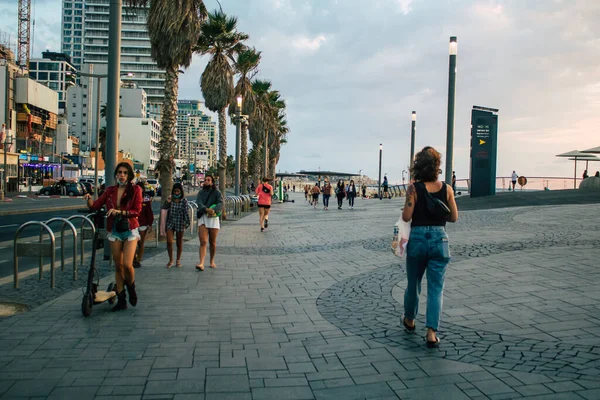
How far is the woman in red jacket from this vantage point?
609 centimetres

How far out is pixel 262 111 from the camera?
139 feet

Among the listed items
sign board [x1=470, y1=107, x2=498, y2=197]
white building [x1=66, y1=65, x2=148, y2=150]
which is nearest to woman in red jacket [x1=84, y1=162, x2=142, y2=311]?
sign board [x1=470, y1=107, x2=498, y2=197]

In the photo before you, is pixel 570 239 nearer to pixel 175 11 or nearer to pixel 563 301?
pixel 563 301

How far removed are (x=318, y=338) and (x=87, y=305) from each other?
105 inches

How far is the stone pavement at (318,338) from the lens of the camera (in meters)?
3.89

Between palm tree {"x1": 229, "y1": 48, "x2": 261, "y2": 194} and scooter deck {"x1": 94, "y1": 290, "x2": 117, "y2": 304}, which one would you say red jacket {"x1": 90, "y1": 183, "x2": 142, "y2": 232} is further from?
palm tree {"x1": 229, "y1": 48, "x2": 261, "y2": 194}

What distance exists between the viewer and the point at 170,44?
49.1 feet

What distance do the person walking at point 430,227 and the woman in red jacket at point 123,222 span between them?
3.22 meters

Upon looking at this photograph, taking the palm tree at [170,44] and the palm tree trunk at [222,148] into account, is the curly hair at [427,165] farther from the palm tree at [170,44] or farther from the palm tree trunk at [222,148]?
the palm tree trunk at [222,148]

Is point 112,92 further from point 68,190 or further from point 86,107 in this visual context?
point 86,107

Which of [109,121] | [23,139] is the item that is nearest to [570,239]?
[109,121]

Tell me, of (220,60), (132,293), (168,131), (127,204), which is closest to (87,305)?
(132,293)

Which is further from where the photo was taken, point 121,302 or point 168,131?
point 168,131

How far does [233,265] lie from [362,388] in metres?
6.14
